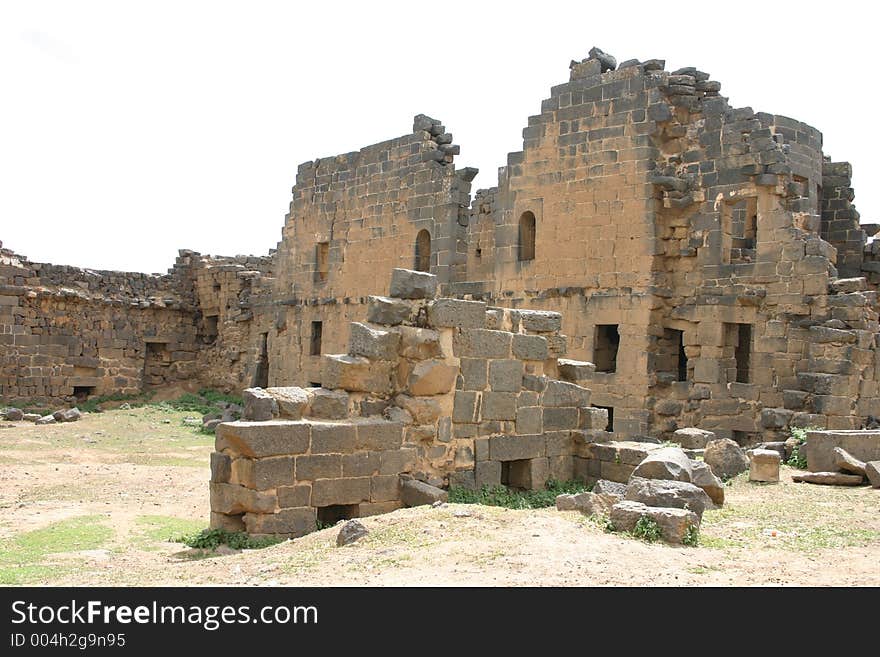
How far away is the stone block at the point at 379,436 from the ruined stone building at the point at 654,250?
2.89m

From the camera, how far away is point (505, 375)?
35.3 ft

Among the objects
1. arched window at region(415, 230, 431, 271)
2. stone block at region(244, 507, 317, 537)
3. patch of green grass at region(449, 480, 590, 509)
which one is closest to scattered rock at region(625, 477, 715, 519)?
patch of green grass at region(449, 480, 590, 509)

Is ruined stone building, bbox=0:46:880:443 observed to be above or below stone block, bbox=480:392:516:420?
above

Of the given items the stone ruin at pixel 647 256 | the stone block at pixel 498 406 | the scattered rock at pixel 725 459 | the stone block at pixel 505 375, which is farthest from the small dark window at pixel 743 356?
the stone block at pixel 498 406

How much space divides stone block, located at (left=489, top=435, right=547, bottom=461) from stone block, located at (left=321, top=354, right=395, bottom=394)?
1.75 metres

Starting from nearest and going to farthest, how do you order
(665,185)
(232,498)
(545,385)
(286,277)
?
(232,498)
(545,385)
(665,185)
(286,277)

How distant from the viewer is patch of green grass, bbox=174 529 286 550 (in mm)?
8234

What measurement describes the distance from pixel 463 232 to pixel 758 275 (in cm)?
737

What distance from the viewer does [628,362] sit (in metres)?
16.0

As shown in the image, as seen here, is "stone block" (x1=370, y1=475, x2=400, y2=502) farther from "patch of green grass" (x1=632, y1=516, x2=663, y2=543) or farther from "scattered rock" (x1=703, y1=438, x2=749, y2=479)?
"scattered rock" (x1=703, y1=438, x2=749, y2=479)

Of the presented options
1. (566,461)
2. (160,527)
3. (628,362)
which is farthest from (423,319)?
(628,362)

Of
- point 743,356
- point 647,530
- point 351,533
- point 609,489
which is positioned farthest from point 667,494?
point 743,356

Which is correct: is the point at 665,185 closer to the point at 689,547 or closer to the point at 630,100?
the point at 630,100

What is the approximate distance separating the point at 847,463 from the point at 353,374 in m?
6.21
